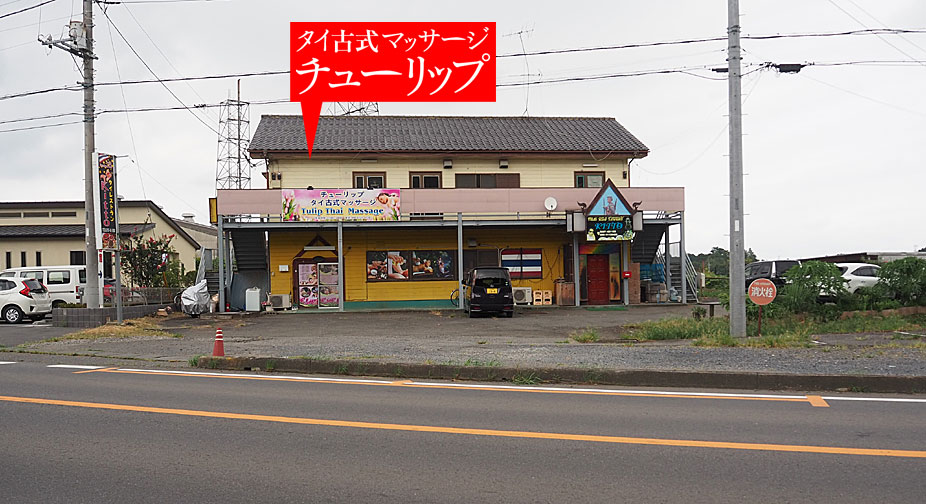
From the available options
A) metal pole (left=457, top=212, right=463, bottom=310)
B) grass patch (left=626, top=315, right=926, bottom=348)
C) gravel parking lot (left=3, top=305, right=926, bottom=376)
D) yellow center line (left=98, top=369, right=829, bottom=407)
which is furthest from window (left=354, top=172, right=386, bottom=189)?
yellow center line (left=98, top=369, right=829, bottom=407)

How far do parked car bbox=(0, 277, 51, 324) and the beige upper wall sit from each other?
9160mm

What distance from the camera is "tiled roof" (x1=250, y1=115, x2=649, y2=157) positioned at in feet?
96.4

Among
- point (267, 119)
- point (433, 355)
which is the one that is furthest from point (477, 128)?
point (433, 355)

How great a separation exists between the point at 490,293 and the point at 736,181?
34.1ft

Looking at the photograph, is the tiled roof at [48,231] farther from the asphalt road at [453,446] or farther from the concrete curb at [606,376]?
the asphalt road at [453,446]

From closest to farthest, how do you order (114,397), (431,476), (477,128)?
(431,476)
(114,397)
(477,128)

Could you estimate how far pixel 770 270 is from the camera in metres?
27.5

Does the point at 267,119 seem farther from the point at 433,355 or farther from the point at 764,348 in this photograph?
the point at 764,348

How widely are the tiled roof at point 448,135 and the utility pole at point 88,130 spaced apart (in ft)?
25.2

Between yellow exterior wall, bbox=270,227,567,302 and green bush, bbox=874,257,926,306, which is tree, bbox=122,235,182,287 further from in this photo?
green bush, bbox=874,257,926,306

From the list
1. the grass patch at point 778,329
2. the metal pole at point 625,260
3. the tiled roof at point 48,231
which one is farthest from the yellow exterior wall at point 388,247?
the tiled roof at point 48,231

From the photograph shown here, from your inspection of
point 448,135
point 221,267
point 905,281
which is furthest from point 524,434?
point 448,135

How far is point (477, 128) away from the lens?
3238 cm

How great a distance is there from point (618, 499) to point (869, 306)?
1564 cm
